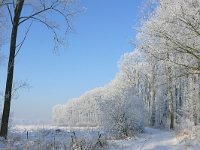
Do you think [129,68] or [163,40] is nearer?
[163,40]

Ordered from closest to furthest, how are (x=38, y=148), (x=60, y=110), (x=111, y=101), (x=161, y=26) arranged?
(x=38, y=148), (x=161, y=26), (x=111, y=101), (x=60, y=110)

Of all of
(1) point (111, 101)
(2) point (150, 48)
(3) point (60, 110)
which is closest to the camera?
(2) point (150, 48)

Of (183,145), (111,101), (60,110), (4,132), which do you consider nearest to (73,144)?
(4,132)

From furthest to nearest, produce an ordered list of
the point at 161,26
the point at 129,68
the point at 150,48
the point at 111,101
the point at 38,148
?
the point at 129,68
the point at 111,101
the point at 150,48
the point at 161,26
the point at 38,148

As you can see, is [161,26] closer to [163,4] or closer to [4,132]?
[163,4]

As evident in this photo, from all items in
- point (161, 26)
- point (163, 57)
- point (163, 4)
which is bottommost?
point (163, 57)

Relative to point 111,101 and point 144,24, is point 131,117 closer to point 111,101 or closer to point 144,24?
point 111,101

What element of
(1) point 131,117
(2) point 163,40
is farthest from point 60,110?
(2) point 163,40

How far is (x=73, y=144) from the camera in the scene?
14.8 meters

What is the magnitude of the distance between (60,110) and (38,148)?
467 ft

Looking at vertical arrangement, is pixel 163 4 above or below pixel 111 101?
above

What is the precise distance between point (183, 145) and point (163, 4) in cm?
830

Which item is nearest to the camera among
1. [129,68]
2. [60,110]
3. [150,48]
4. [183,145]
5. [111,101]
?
[183,145]

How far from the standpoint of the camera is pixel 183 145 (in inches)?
661
